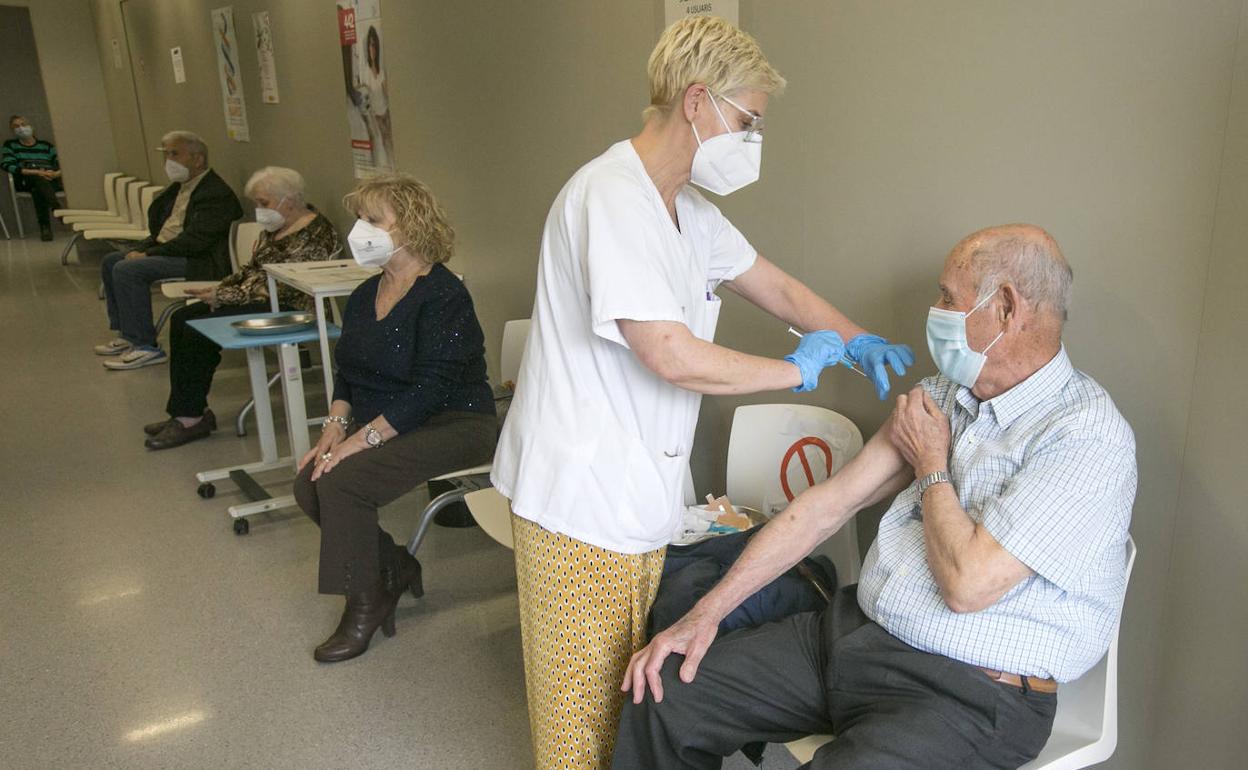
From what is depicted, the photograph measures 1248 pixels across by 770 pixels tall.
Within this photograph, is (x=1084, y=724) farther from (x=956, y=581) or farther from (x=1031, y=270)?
(x=1031, y=270)

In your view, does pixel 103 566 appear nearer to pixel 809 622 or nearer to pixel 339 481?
pixel 339 481

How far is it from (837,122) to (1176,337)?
87cm

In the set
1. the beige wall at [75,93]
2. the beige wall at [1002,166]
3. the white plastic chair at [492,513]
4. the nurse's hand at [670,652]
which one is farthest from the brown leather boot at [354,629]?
the beige wall at [75,93]

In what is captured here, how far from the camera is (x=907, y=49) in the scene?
6.17 ft

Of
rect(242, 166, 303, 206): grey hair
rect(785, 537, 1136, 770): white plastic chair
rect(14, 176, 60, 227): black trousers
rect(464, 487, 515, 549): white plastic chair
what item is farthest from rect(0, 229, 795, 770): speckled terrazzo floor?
rect(14, 176, 60, 227): black trousers

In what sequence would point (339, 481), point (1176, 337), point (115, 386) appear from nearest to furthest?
Answer: point (1176, 337) → point (339, 481) → point (115, 386)

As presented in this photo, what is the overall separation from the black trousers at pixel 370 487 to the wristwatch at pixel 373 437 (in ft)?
0.07

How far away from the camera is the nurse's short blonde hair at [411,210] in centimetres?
266

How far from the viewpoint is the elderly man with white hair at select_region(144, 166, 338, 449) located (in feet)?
13.7

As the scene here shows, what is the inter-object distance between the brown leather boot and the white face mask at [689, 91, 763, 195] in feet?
5.27

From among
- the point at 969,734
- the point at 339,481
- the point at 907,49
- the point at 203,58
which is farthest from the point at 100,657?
the point at 203,58

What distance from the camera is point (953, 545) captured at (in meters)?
1.39

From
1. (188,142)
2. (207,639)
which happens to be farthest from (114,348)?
(207,639)

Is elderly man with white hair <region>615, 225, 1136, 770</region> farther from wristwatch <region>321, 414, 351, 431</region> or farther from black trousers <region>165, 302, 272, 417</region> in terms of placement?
black trousers <region>165, 302, 272, 417</region>
